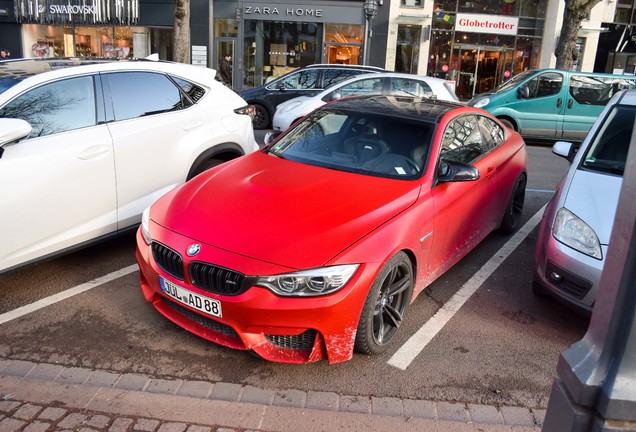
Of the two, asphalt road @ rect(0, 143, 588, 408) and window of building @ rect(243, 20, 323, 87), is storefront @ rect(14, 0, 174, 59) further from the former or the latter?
asphalt road @ rect(0, 143, 588, 408)

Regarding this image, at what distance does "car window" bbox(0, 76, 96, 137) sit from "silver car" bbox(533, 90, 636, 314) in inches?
142

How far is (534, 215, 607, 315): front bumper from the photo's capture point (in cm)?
361

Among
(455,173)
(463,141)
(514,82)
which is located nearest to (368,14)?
(514,82)

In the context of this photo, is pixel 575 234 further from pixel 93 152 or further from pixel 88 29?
pixel 88 29

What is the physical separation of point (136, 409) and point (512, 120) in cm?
1176

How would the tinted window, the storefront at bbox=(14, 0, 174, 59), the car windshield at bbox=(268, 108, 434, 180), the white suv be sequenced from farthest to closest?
the storefront at bbox=(14, 0, 174, 59) → the tinted window → the car windshield at bbox=(268, 108, 434, 180) → the white suv

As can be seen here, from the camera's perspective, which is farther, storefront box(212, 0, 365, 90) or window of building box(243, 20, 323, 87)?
window of building box(243, 20, 323, 87)

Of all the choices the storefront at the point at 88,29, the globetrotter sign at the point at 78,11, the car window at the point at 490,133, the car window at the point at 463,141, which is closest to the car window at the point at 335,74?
the car window at the point at 490,133

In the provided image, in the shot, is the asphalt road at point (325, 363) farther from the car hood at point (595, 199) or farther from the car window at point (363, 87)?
the car window at point (363, 87)

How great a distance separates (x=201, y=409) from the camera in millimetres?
2957

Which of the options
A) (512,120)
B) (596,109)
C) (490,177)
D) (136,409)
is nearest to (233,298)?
(136,409)

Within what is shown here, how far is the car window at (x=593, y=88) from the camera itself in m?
12.6

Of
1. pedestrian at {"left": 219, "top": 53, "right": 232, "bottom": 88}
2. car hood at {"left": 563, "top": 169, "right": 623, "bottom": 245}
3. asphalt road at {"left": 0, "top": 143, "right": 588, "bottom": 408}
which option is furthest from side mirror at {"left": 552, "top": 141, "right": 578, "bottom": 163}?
pedestrian at {"left": 219, "top": 53, "right": 232, "bottom": 88}

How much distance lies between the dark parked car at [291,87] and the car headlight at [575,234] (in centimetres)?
944
